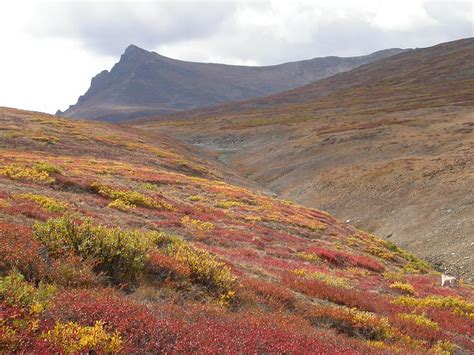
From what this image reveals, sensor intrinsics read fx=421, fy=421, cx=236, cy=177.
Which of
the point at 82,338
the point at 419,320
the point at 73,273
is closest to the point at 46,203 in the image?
the point at 73,273

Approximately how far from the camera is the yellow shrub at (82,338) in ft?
16.8

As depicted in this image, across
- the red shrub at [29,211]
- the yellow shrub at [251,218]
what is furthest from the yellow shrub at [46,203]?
the yellow shrub at [251,218]

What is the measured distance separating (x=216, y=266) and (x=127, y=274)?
226cm

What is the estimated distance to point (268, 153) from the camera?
267 ft

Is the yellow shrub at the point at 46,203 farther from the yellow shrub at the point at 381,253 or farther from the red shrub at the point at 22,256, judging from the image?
the yellow shrub at the point at 381,253

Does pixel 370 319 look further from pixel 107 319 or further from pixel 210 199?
pixel 210 199

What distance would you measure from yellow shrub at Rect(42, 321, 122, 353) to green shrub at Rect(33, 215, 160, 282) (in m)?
2.69

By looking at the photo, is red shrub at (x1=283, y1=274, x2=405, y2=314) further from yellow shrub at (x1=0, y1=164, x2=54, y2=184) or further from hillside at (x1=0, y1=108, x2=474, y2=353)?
yellow shrub at (x1=0, y1=164, x2=54, y2=184)

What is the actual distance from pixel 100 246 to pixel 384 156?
5577 cm

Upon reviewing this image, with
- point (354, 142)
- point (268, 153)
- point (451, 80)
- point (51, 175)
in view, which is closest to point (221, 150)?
point (268, 153)

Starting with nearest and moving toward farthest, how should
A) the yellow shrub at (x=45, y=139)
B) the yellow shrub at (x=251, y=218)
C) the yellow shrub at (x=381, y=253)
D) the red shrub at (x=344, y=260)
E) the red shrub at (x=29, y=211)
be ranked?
the red shrub at (x=29, y=211), the red shrub at (x=344, y=260), the yellow shrub at (x=251, y=218), the yellow shrub at (x=381, y=253), the yellow shrub at (x=45, y=139)

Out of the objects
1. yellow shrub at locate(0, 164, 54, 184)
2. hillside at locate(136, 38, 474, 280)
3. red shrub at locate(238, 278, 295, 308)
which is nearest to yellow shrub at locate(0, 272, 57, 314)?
red shrub at locate(238, 278, 295, 308)

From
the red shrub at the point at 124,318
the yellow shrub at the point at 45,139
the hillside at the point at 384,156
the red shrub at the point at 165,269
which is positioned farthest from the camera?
the yellow shrub at the point at 45,139

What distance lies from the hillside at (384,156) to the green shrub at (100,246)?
23.3 meters
